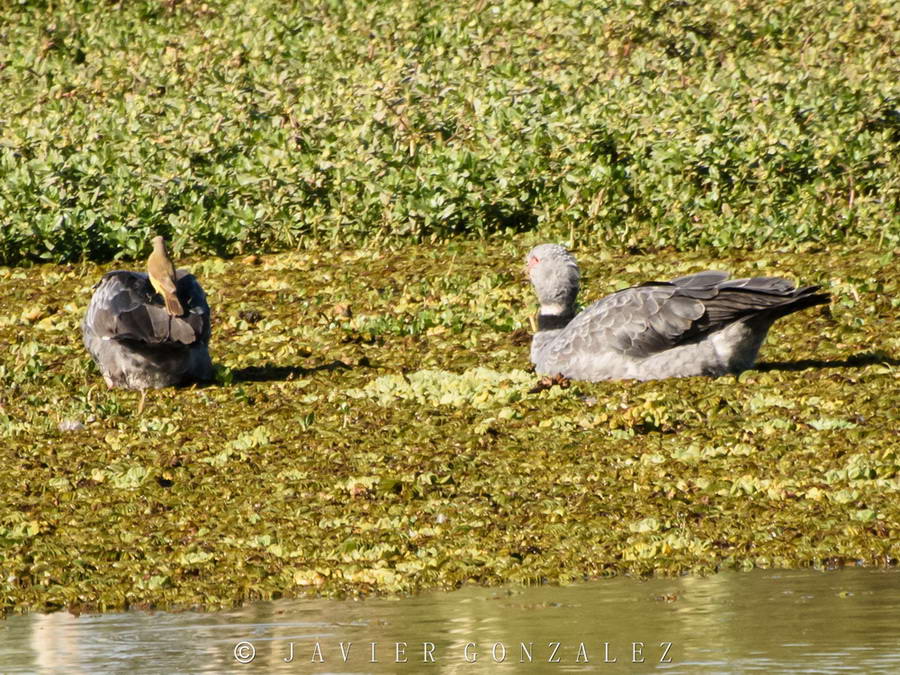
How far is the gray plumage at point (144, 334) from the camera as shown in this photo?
12.0m

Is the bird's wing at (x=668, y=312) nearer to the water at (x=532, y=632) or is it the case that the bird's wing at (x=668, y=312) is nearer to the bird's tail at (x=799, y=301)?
the bird's tail at (x=799, y=301)

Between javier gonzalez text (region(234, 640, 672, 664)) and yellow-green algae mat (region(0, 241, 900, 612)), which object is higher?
yellow-green algae mat (region(0, 241, 900, 612))

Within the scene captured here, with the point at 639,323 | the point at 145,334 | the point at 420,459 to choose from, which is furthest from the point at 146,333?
the point at 639,323

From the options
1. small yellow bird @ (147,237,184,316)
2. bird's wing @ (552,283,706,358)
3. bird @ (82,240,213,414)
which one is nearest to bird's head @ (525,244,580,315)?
bird's wing @ (552,283,706,358)

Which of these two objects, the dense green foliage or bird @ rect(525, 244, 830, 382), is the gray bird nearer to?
bird @ rect(525, 244, 830, 382)

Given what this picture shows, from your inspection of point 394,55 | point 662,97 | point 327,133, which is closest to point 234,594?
point 327,133

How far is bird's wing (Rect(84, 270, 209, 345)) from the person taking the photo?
12.0 metres

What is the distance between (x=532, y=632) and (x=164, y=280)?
20.8 feet

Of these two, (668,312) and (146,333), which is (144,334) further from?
(668,312)

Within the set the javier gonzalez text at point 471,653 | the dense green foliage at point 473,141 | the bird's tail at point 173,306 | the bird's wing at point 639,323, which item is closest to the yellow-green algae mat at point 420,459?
the bird's wing at point 639,323

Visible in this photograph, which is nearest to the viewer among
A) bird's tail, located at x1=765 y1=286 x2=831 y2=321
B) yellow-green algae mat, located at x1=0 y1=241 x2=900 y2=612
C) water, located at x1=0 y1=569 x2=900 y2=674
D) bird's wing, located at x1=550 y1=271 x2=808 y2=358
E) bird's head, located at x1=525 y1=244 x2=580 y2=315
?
water, located at x1=0 y1=569 x2=900 y2=674

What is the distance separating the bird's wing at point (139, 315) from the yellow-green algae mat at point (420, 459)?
0.56 meters

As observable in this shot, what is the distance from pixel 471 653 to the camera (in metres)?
6.49

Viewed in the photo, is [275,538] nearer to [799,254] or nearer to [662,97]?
[799,254]
